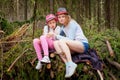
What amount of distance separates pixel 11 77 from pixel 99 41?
208 centimetres

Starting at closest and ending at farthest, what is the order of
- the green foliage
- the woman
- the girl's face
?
1. the woman
2. the green foliage
3. the girl's face

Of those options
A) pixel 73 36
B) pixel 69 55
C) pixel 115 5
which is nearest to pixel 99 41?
pixel 73 36

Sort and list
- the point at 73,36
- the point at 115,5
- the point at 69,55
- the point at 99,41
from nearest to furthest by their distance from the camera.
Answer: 1. the point at 69,55
2. the point at 73,36
3. the point at 99,41
4. the point at 115,5

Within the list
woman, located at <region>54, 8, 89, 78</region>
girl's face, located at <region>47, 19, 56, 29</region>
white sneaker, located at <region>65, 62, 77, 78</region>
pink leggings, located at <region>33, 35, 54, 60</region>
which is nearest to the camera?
white sneaker, located at <region>65, 62, 77, 78</region>

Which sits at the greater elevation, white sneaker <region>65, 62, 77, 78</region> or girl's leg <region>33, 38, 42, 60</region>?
girl's leg <region>33, 38, 42, 60</region>

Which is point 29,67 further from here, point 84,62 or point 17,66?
point 84,62

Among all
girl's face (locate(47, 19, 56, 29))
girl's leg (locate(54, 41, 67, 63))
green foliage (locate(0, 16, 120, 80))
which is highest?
girl's face (locate(47, 19, 56, 29))

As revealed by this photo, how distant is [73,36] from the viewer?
6.43m

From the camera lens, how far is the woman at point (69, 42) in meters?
5.94

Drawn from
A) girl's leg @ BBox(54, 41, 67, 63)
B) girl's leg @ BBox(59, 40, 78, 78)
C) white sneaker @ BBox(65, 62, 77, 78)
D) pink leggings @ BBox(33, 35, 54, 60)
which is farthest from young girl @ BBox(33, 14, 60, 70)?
white sneaker @ BBox(65, 62, 77, 78)

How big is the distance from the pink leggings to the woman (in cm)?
15

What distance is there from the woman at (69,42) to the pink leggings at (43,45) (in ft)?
0.48

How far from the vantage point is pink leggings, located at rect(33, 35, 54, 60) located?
605 centimetres

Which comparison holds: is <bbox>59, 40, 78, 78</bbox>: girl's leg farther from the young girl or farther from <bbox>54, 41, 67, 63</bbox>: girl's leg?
the young girl
